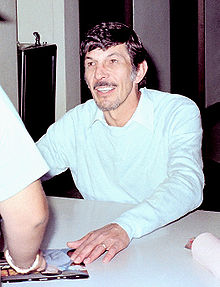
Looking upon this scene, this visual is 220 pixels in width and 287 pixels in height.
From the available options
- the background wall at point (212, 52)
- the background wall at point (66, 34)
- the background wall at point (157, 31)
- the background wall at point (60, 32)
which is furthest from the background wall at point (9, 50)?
the background wall at point (212, 52)

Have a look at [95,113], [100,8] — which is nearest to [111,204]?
[95,113]

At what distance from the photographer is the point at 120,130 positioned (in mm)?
2203

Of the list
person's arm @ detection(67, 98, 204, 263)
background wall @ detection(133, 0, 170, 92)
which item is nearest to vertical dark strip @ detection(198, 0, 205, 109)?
background wall @ detection(133, 0, 170, 92)

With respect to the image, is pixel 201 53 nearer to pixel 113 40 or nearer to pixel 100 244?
pixel 113 40

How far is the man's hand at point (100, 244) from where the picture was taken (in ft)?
4.85

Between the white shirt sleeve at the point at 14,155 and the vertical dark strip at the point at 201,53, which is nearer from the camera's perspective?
the white shirt sleeve at the point at 14,155

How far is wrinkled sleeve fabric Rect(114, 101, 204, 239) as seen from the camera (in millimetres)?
1659

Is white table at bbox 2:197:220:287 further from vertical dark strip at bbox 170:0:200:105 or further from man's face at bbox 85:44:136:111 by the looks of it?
vertical dark strip at bbox 170:0:200:105

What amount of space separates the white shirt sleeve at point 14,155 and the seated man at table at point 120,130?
1156mm

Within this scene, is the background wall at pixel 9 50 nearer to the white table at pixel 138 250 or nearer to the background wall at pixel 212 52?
the white table at pixel 138 250

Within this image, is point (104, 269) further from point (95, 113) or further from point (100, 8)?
point (100, 8)

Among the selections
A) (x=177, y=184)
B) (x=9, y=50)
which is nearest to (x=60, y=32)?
(x=9, y=50)

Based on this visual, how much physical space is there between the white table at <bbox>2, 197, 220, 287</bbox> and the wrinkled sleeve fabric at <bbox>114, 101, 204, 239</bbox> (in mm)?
41

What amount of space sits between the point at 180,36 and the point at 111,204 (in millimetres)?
5826
